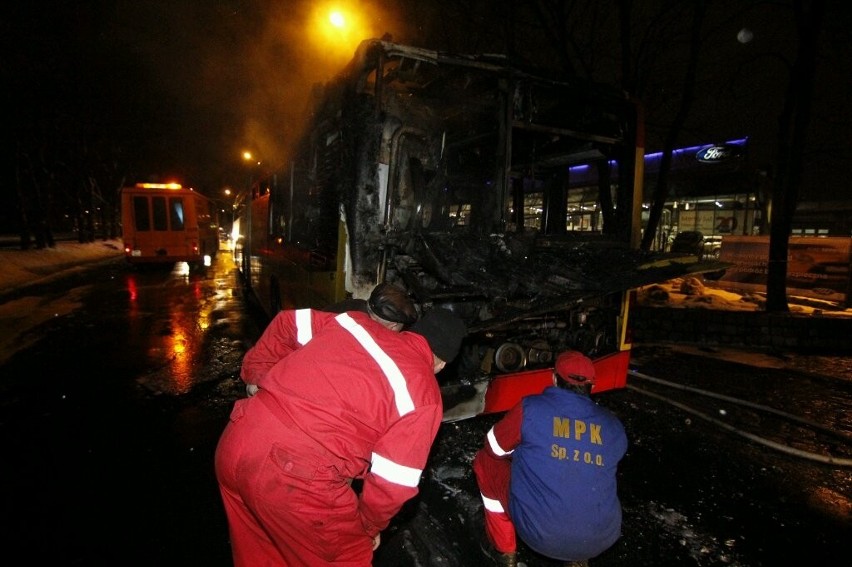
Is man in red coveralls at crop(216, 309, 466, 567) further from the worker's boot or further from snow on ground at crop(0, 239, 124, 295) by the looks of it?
snow on ground at crop(0, 239, 124, 295)

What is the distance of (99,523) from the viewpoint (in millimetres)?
2674

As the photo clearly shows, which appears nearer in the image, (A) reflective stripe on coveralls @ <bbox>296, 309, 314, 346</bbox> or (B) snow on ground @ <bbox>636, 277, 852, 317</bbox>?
(A) reflective stripe on coveralls @ <bbox>296, 309, 314, 346</bbox>

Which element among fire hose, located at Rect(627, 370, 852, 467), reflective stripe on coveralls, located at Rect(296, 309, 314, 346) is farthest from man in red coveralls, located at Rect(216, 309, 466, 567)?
fire hose, located at Rect(627, 370, 852, 467)

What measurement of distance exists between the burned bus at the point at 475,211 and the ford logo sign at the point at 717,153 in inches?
639

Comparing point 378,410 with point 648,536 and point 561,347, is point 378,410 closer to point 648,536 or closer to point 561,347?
point 648,536

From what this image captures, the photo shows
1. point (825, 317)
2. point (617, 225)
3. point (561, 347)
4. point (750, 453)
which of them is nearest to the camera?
point (750, 453)

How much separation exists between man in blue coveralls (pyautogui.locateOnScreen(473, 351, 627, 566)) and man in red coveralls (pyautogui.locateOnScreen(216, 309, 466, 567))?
2.03 feet

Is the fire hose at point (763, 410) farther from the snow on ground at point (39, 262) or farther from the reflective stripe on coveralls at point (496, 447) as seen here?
the snow on ground at point (39, 262)

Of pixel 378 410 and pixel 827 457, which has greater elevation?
pixel 378 410

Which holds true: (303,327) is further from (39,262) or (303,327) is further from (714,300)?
(39,262)

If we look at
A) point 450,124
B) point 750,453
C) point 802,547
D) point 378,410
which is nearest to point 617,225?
point 450,124

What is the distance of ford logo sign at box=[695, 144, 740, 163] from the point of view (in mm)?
16656

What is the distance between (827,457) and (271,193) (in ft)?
24.8

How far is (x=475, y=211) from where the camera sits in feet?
16.3
